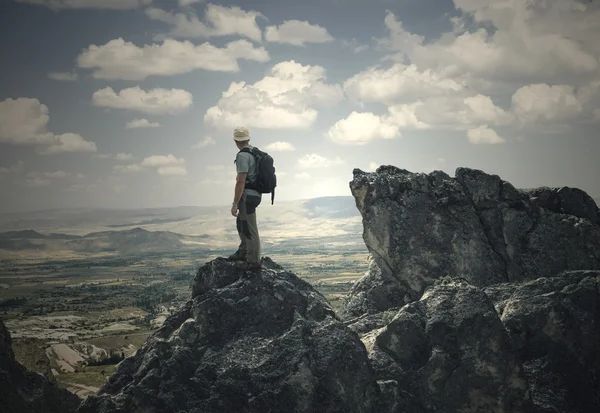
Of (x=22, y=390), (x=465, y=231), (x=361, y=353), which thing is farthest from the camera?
(x=465, y=231)

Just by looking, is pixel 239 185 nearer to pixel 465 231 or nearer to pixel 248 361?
pixel 248 361

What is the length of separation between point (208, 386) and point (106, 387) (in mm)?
3821

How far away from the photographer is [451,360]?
18.1 m

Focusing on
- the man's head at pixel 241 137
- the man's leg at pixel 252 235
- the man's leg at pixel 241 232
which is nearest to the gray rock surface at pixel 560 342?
the man's leg at pixel 252 235

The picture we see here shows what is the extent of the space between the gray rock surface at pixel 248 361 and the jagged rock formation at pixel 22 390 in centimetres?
267

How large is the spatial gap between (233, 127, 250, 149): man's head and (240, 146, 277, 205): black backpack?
0.45 meters

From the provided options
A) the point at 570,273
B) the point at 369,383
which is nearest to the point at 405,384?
the point at 369,383

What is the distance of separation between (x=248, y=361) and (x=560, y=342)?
11.4 meters

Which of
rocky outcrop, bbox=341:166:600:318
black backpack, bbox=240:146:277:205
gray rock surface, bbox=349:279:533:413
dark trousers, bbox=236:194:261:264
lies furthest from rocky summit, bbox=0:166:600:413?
black backpack, bbox=240:146:277:205

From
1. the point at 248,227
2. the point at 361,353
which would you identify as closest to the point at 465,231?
the point at 361,353

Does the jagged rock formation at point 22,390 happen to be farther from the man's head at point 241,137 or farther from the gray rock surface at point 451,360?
the gray rock surface at point 451,360

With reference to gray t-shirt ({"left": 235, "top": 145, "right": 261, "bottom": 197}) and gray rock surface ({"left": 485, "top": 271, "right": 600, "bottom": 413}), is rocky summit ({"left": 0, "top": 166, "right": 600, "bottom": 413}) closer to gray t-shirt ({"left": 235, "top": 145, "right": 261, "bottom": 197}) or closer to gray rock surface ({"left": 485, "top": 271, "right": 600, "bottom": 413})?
gray rock surface ({"left": 485, "top": 271, "right": 600, "bottom": 413})

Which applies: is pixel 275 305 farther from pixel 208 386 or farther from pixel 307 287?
pixel 208 386

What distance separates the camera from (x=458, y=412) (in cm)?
1755
